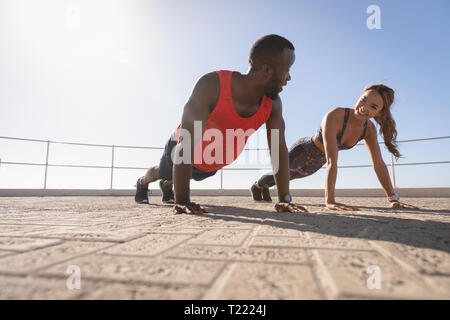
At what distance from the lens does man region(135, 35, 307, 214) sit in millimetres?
2061

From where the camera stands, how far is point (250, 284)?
0.59 meters

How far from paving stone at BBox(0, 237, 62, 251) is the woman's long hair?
Answer: 3.03m

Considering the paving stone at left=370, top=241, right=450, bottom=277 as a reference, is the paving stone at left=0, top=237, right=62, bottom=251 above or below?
below

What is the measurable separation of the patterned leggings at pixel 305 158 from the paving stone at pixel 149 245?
8.98 ft

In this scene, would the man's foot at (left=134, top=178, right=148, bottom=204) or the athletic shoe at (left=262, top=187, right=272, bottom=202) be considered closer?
the man's foot at (left=134, top=178, right=148, bottom=204)

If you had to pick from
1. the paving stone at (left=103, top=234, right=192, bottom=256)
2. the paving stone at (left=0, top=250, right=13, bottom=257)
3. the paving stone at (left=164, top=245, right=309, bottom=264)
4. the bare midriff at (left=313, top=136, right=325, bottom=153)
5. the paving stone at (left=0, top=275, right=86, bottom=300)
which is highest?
the bare midriff at (left=313, top=136, right=325, bottom=153)

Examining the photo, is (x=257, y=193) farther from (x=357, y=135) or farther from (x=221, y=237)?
(x=221, y=237)

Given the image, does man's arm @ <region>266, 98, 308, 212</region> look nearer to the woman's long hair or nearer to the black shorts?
the black shorts

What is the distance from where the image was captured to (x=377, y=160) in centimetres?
301

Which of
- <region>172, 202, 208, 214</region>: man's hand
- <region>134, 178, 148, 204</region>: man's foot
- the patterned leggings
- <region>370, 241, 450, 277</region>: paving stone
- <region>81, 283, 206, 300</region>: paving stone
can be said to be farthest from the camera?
<region>134, 178, 148, 204</region>: man's foot

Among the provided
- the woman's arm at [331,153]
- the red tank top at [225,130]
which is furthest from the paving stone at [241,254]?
the woman's arm at [331,153]

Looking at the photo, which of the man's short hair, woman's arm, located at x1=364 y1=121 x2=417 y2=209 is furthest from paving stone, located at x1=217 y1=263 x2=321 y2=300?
woman's arm, located at x1=364 y1=121 x2=417 y2=209

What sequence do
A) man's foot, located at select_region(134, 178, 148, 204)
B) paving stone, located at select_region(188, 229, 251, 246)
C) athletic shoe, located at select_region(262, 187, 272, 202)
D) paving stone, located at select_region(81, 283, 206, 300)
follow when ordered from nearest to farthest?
Result: paving stone, located at select_region(81, 283, 206, 300) → paving stone, located at select_region(188, 229, 251, 246) → man's foot, located at select_region(134, 178, 148, 204) → athletic shoe, located at select_region(262, 187, 272, 202)
